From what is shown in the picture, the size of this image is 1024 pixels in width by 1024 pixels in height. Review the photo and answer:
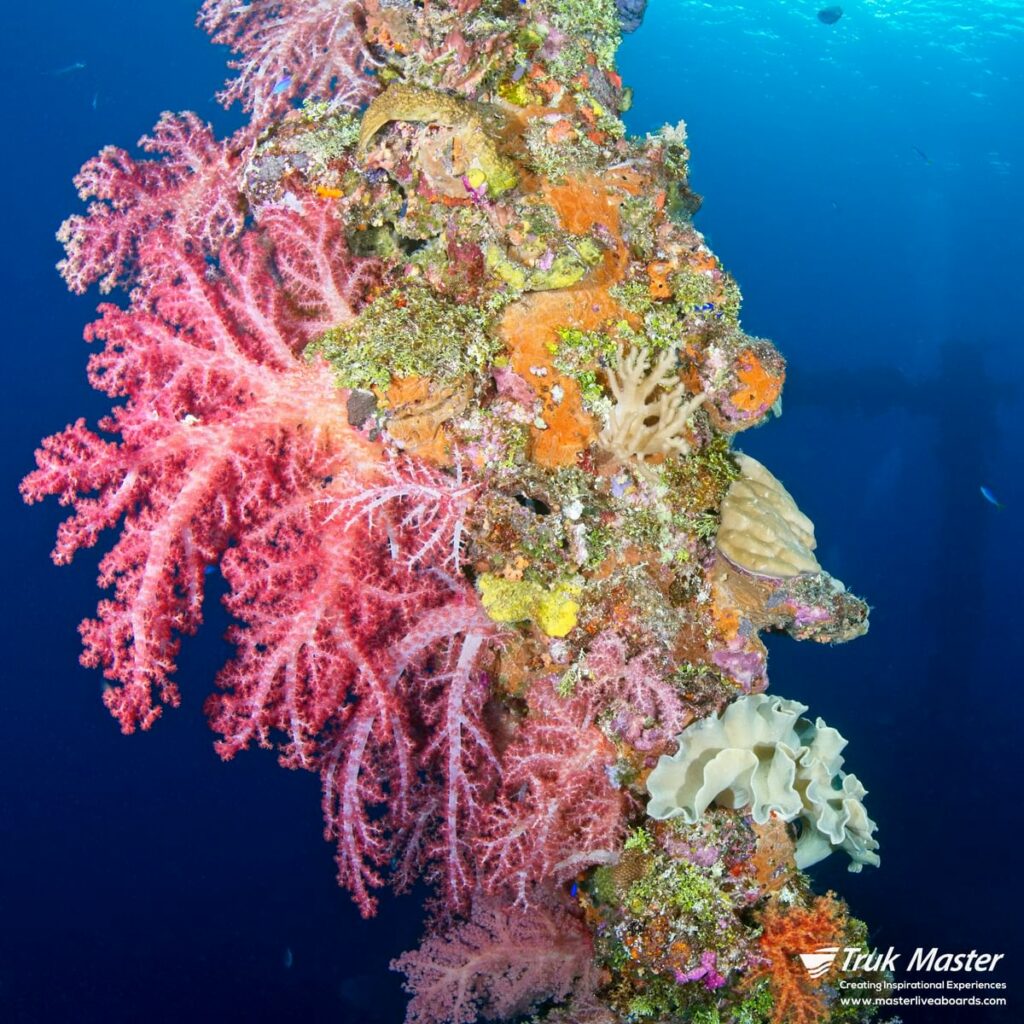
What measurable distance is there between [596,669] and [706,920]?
1645 millimetres

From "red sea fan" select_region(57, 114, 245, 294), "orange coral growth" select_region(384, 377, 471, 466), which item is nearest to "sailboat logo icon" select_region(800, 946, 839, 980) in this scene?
"orange coral growth" select_region(384, 377, 471, 466)

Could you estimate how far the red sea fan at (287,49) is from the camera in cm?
589

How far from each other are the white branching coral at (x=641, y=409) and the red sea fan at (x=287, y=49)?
353cm

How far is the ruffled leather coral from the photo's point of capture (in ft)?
13.1

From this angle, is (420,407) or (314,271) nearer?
(420,407)

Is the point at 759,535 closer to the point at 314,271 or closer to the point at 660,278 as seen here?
the point at 660,278

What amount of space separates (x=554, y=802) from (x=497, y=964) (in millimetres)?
1415

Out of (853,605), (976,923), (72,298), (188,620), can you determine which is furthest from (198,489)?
(72,298)

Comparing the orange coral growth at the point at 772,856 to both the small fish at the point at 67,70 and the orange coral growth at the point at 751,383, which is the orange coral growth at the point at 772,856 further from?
the small fish at the point at 67,70

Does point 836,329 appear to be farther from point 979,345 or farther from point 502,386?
point 502,386

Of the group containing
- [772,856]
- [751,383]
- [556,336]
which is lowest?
[772,856]

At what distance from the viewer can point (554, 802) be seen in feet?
13.8

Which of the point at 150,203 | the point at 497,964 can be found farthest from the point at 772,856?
the point at 150,203

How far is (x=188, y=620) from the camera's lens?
4176 millimetres
